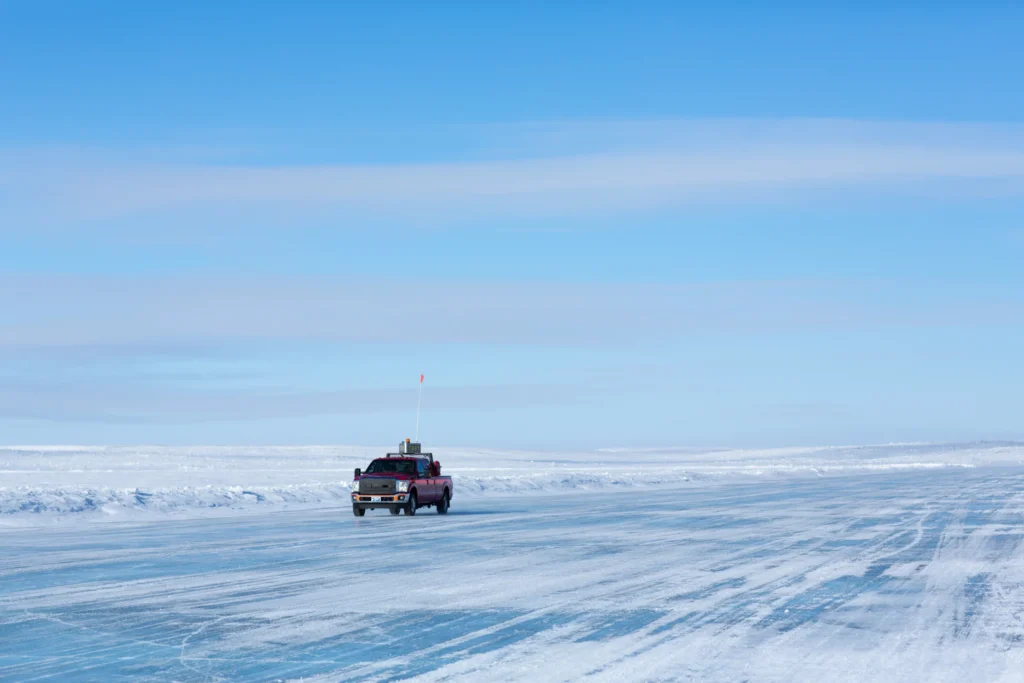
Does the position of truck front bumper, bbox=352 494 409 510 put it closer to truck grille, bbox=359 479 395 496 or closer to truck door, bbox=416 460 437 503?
truck grille, bbox=359 479 395 496

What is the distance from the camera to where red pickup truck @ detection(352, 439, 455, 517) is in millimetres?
31938

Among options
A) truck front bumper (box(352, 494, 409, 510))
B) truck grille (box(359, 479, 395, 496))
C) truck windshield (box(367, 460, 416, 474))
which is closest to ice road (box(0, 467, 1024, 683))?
truck front bumper (box(352, 494, 409, 510))

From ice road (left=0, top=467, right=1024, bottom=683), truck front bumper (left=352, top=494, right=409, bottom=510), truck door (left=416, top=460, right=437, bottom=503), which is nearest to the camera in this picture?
ice road (left=0, top=467, right=1024, bottom=683)

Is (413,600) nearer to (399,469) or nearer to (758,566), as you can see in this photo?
(758,566)

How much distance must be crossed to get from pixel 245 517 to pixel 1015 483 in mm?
38259

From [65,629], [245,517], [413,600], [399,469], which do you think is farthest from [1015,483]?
[65,629]

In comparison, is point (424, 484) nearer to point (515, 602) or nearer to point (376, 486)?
point (376, 486)

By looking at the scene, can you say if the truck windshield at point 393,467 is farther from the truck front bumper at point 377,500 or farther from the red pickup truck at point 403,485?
the truck front bumper at point 377,500

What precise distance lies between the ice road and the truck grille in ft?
13.0

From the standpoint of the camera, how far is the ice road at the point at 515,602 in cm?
1014

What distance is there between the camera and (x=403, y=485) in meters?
32.3

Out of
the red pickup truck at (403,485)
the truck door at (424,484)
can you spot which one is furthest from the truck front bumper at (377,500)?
the truck door at (424,484)

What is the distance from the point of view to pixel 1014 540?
23516 millimetres

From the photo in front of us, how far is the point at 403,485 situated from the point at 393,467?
45.5 inches
